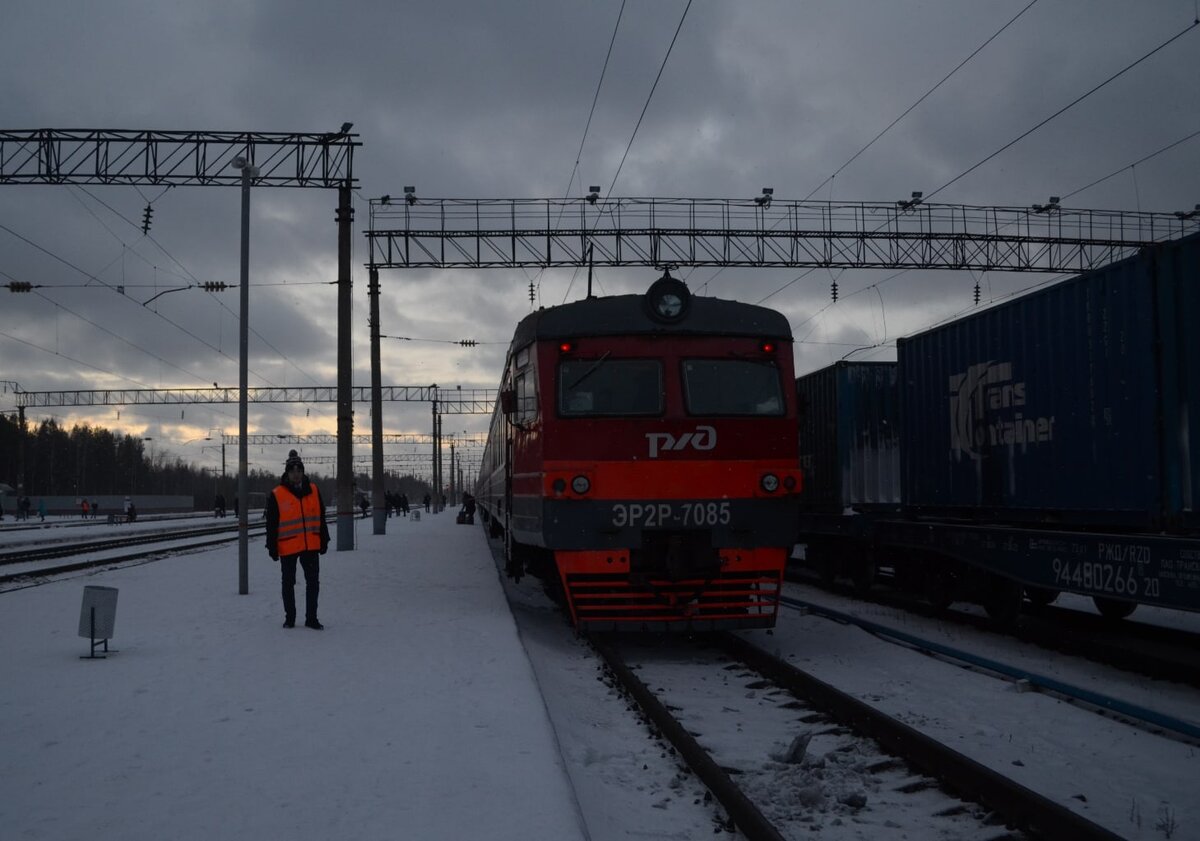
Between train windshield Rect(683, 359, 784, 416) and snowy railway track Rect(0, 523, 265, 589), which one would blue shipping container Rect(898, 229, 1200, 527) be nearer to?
train windshield Rect(683, 359, 784, 416)

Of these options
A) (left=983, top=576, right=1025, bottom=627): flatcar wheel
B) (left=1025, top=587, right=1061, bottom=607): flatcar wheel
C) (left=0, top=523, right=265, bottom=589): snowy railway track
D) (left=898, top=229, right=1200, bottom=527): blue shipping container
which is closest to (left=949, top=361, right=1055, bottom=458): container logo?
(left=898, top=229, right=1200, bottom=527): blue shipping container

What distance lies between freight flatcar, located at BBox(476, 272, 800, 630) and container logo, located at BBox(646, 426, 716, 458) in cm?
1

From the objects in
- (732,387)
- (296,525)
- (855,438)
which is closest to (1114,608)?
(855,438)

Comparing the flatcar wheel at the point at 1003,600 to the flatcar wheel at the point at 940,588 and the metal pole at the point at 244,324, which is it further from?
the metal pole at the point at 244,324

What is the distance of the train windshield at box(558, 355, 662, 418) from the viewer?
30.8ft

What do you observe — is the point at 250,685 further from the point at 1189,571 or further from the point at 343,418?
the point at 343,418

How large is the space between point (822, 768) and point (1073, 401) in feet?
18.7

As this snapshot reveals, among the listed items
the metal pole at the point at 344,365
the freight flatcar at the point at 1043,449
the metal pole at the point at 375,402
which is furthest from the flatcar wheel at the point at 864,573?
the metal pole at the point at 375,402

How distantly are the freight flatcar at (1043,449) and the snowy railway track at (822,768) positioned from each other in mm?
3172

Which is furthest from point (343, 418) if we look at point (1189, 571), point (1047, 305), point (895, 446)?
point (1189, 571)

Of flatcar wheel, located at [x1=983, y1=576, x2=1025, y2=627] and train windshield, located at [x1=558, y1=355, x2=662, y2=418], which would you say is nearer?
train windshield, located at [x1=558, y1=355, x2=662, y2=418]

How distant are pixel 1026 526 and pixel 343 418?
14540 millimetres

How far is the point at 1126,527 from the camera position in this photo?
29.5 ft

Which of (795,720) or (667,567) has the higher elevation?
(667,567)
